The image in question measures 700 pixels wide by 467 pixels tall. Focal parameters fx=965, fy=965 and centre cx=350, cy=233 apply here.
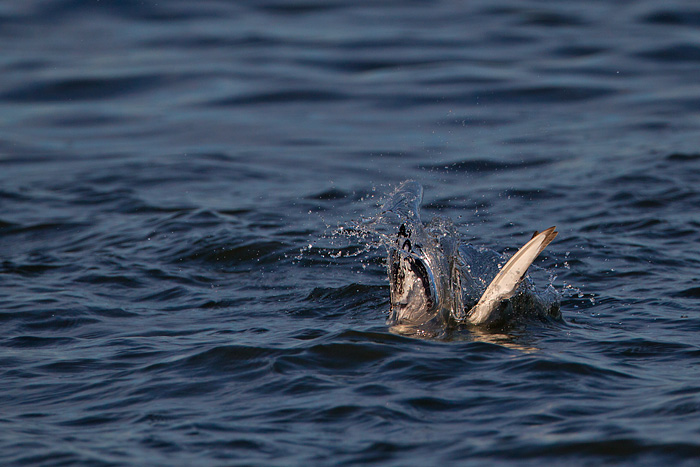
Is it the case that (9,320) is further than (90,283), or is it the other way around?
(90,283)

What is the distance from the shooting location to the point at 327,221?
8.39 m

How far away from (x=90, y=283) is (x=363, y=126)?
19.0 feet

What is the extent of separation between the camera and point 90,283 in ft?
22.7

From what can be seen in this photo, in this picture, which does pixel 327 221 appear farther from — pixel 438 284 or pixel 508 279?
pixel 508 279

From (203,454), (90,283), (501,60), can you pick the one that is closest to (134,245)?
(90,283)

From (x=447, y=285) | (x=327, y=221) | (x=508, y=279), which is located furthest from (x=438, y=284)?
(x=327, y=221)

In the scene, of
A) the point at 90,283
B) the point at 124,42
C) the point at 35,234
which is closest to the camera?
the point at 90,283

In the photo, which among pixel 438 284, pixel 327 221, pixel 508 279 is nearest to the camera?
pixel 508 279

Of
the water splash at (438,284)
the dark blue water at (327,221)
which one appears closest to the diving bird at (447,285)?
the water splash at (438,284)

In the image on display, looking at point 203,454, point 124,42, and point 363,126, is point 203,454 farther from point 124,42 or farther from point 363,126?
point 124,42

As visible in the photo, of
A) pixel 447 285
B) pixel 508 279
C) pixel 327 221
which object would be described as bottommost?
pixel 327 221

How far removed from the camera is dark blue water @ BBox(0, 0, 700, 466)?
4.19m

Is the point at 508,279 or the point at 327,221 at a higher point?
the point at 508,279

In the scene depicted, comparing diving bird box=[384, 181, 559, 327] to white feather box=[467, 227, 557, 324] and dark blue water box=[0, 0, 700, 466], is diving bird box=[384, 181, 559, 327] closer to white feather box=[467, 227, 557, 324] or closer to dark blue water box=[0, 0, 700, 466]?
white feather box=[467, 227, 557, 324]
